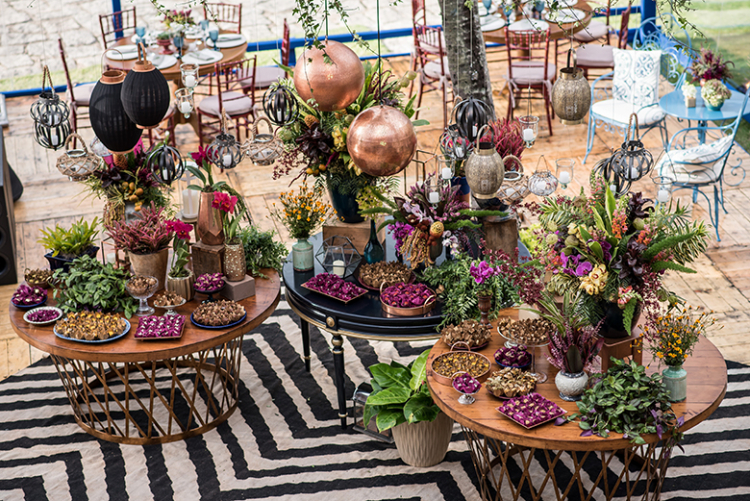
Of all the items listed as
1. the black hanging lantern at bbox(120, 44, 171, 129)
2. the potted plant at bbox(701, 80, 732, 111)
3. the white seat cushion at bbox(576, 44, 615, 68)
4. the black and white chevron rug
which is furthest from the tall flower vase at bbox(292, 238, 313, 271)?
the white seat cushion at bbox(576, 44, 615, 68)

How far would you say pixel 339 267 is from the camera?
4.69 metres

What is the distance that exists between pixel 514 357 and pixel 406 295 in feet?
2.19

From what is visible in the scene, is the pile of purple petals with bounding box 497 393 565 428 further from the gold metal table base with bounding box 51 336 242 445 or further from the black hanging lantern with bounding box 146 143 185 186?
the black hanging lantern with bounding box 146 143 185 186

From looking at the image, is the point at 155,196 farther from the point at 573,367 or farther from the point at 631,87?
the point at 631,87

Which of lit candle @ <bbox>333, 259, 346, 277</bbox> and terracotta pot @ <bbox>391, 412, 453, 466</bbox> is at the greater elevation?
lit candle @ <bbox>333, 259, 346, 277</bbox>

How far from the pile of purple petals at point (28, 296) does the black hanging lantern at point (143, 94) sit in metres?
1.26

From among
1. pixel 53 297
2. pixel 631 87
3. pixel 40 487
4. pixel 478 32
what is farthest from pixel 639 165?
pixel 631 87

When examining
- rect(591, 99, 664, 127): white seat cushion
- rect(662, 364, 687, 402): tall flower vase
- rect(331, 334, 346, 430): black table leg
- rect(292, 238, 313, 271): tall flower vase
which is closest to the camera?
rect(662, 364, 687, 402): tall flower vase

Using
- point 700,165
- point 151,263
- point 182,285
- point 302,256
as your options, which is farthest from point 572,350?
point 700,165

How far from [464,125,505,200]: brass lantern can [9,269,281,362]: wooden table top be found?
1.46 m

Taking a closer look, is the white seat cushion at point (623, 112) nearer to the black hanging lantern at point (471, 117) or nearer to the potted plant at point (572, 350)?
the black hanging lantern at point (471, 117)

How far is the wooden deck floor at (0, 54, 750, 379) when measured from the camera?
5.78 metres

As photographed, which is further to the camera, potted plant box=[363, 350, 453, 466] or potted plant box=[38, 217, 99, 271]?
potted plant box=[38, 217, 99, 271]

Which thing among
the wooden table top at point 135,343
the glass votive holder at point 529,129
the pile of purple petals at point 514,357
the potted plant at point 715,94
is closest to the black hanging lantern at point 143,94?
the wooden table top at point 135,343
